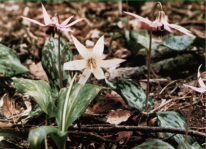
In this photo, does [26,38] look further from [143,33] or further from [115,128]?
[115,128]

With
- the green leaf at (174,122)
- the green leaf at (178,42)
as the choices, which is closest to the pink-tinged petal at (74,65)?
the green leaf at (174,122)

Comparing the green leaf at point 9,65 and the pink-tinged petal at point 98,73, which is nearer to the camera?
the pink-tinged petal at point 98,73

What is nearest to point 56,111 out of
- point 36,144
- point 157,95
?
point 36,144

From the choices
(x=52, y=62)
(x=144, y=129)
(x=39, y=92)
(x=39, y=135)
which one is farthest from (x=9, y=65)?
(x=144, y=129)

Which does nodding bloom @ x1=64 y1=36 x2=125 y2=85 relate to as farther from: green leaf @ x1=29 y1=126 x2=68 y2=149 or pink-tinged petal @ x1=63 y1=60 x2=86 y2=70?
green leaf @ x1=29 y1=126 x2=68 y2=149

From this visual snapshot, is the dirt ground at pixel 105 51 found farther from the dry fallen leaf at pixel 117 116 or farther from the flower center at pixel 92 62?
the flower center at pixel 92 62

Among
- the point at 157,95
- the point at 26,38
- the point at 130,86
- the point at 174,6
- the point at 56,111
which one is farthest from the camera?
the point at 174,6
